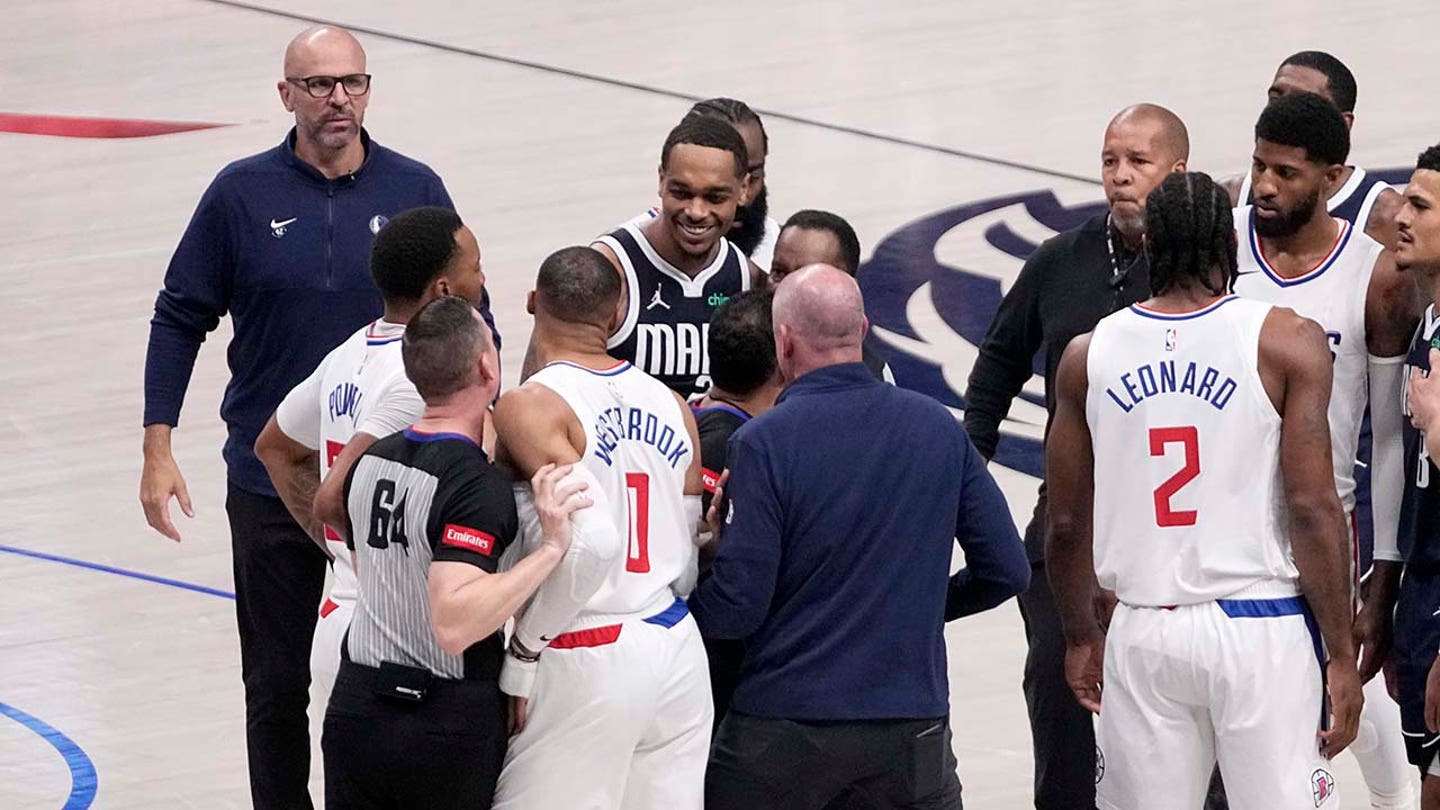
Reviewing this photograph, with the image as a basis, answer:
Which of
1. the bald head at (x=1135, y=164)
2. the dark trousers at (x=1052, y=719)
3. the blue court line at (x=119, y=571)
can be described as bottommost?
the blue court line at (x=119, y=571)

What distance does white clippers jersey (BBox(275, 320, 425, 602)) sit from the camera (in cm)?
547

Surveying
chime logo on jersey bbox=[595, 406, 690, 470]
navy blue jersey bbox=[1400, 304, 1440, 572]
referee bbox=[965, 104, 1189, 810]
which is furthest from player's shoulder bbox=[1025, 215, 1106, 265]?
chime logo on jersey bbox=[595, 406, 690, 470]

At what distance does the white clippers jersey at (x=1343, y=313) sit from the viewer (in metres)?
5.98

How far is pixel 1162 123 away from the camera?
21.2ft

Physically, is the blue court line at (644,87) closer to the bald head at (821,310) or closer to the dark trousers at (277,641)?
the dark trousers at (277,641)

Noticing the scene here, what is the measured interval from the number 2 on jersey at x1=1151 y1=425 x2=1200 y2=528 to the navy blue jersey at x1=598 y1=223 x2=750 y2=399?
146 cm

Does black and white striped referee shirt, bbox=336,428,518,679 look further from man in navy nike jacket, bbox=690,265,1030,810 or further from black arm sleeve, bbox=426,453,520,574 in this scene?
man in navy nike jacket, bbox=690,265,1030,810

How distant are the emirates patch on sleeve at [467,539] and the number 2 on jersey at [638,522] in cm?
38

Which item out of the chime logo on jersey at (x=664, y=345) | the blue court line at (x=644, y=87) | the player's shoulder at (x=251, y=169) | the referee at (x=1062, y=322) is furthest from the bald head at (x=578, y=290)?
the blue court line at (x=644, y=87)

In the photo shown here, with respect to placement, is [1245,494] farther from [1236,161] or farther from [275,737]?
[1236,161]

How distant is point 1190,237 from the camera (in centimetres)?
532

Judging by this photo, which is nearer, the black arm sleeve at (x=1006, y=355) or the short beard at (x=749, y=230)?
the black arm sleeve at (x=1006, y=355)

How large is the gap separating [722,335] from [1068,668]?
116 centimetres

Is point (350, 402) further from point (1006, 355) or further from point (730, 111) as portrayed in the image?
point (730, 111)
